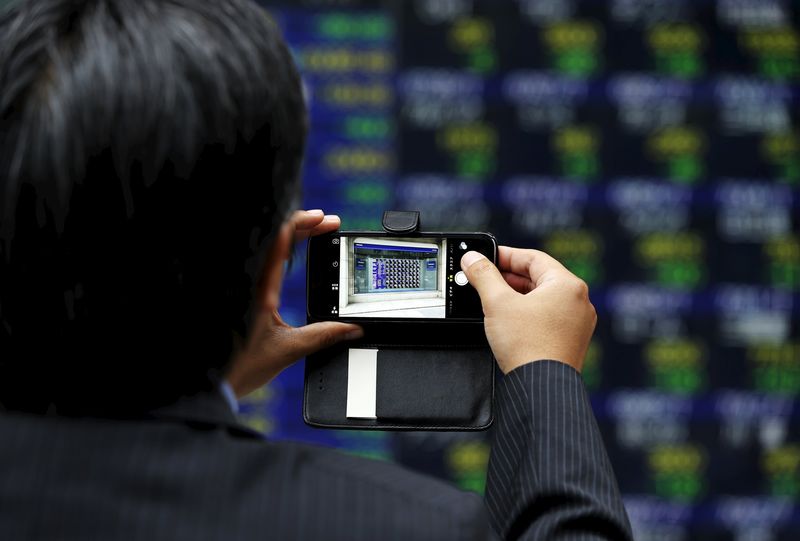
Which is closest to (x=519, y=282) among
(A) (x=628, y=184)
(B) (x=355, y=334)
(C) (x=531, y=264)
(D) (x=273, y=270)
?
(C) (x=531, y=264)

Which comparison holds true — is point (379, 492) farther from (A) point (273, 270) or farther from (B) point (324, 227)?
(B) point (324, 227)

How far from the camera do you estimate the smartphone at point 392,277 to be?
2.71 ft

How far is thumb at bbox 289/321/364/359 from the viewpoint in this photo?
32.4 inches

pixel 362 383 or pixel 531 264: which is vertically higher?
pixel 531 264

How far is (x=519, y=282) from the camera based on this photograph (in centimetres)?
84

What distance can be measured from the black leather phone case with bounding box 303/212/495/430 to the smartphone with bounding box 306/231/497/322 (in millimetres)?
17

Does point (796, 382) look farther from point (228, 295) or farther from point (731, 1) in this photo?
point (228, 295)

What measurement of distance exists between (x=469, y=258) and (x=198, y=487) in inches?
17.9

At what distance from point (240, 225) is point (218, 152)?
0.04 meters

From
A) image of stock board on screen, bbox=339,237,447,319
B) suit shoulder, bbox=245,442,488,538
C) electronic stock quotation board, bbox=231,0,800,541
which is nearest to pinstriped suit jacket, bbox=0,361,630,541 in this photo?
suit shoulder, bbox=245,442,488,538

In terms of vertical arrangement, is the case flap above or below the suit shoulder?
below

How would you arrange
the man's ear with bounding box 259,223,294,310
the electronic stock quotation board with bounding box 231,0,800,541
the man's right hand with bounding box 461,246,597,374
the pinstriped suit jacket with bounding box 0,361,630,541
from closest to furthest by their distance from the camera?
the pinstriped suit jacket with bounding box 0,361,630,541 → the man's ear with bounding box 259,223,294,310 → the man's right hand with bounding box 461,246,597,374 → the electronic stock quotation board with bounding box 231,0,800,541

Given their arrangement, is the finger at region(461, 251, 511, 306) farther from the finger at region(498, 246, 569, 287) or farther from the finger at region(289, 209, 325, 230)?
the finger at region(289, 209, 325, 230)

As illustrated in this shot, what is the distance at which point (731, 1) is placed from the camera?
193 centimetres
